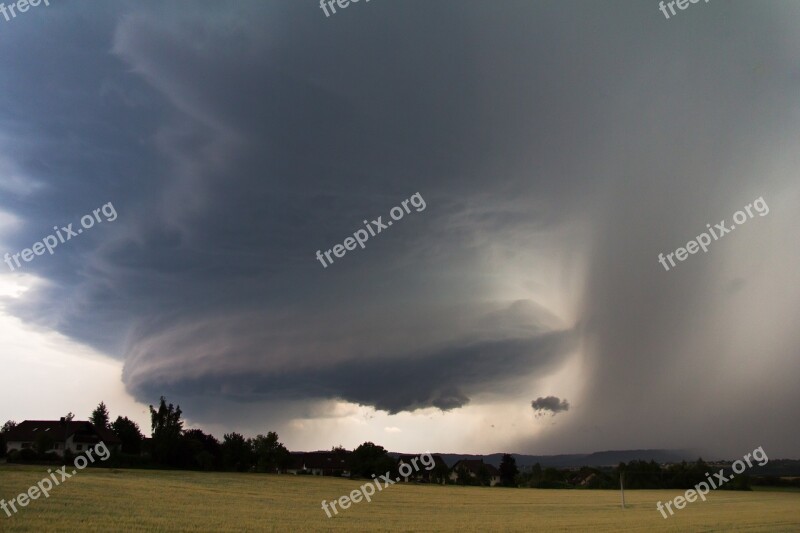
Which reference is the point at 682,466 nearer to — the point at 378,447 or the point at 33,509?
the point at 378,447

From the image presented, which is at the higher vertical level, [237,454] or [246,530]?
[237,454]

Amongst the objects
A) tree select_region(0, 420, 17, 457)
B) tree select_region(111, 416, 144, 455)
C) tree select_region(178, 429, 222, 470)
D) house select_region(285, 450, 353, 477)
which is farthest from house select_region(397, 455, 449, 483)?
tree select_region(0, 420, 17, 457)

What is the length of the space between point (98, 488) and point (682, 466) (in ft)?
408

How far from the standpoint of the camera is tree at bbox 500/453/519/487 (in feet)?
494

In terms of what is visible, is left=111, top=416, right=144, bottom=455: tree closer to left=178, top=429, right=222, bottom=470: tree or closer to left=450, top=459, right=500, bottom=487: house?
left=178, top=429, right=222, bottom=470: tree

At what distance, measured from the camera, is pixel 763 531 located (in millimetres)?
37688

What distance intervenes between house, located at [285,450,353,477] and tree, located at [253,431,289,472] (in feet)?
112

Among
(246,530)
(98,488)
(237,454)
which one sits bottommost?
(246,530)

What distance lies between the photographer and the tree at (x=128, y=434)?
122062 millimetres

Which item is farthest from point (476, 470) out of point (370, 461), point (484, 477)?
point (370, 461)

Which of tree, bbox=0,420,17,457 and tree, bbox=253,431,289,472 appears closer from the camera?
tree, bbox=0,420,17,457

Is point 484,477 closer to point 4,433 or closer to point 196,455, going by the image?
point 196,455

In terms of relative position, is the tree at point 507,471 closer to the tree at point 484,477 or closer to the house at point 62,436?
the tree at point 484,477

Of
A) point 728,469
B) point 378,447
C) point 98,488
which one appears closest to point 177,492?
point 98,488
